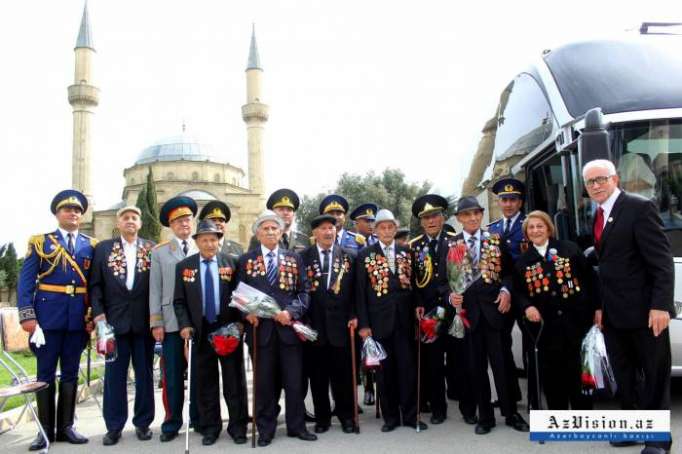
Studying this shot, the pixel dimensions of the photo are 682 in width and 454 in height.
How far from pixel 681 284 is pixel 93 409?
6.60 metres

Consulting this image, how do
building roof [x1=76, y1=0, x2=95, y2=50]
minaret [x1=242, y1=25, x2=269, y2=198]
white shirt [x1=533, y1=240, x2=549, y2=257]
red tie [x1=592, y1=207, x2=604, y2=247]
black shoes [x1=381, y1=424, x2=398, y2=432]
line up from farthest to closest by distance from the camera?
minaret [x1=242, y1=25, x2=269, y2=198]
building roof [x1=76, y1=0, x2=95, y2=50]
black shoes [x1=381, y1=424, x2=398, y2=432]
white shirt [x1=533, y1=240, x2=549, y2=257]
red tie [x1=592, y1=207, x2=604, y2=247]

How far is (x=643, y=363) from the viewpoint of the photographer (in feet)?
14.0

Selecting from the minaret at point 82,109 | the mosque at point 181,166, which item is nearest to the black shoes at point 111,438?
the mosque at point 181,166

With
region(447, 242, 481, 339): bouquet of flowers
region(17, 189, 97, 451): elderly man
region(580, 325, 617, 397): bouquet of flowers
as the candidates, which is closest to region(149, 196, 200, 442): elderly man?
region(17, 189, 97, 451): elderly man

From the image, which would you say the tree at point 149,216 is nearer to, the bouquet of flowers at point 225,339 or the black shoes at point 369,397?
the black shoes at point 369,397

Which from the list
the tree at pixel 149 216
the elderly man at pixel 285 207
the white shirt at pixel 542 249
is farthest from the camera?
the tree at pixel 149 216

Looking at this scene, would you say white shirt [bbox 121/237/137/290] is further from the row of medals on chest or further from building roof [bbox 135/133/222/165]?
building roof [bbox 135/133/222/165]

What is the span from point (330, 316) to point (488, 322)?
145cm

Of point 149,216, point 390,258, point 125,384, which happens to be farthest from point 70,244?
point 149,216

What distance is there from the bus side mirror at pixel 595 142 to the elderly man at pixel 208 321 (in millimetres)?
3249

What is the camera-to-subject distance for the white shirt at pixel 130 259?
5.91 meters

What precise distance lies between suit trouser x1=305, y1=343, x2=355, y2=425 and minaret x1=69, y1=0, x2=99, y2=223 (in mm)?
46747

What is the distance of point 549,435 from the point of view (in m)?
3.65

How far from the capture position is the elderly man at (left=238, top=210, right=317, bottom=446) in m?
5.51
